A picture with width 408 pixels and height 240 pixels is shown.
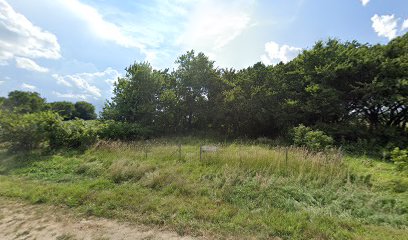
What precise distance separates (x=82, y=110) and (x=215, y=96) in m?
62.7

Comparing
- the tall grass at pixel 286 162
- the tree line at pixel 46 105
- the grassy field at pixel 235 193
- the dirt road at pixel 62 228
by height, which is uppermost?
the tree line at pixel 46 105

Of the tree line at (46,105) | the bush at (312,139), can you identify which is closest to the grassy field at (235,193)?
the bush at (312,139)

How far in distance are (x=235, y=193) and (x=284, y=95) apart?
12833 millimetres

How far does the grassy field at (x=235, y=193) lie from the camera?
14.2ft

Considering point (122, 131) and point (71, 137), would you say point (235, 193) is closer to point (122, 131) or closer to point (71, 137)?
point (71, 137)

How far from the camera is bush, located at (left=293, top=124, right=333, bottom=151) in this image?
10992 mm

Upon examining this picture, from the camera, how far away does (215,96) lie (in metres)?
20.0

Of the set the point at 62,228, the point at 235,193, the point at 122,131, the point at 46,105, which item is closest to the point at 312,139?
the point at 235,193

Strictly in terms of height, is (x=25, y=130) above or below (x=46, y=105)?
below

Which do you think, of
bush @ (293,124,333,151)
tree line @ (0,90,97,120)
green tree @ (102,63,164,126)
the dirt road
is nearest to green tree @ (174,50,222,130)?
green tree @ (102,63,164,126)

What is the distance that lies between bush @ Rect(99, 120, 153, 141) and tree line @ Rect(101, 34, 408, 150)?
A: 4.91ft

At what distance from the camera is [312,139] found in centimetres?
1145

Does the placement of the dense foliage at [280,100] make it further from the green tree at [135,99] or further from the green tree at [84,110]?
the green tree at [84,110]

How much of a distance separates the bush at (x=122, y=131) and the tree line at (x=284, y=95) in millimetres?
1498
